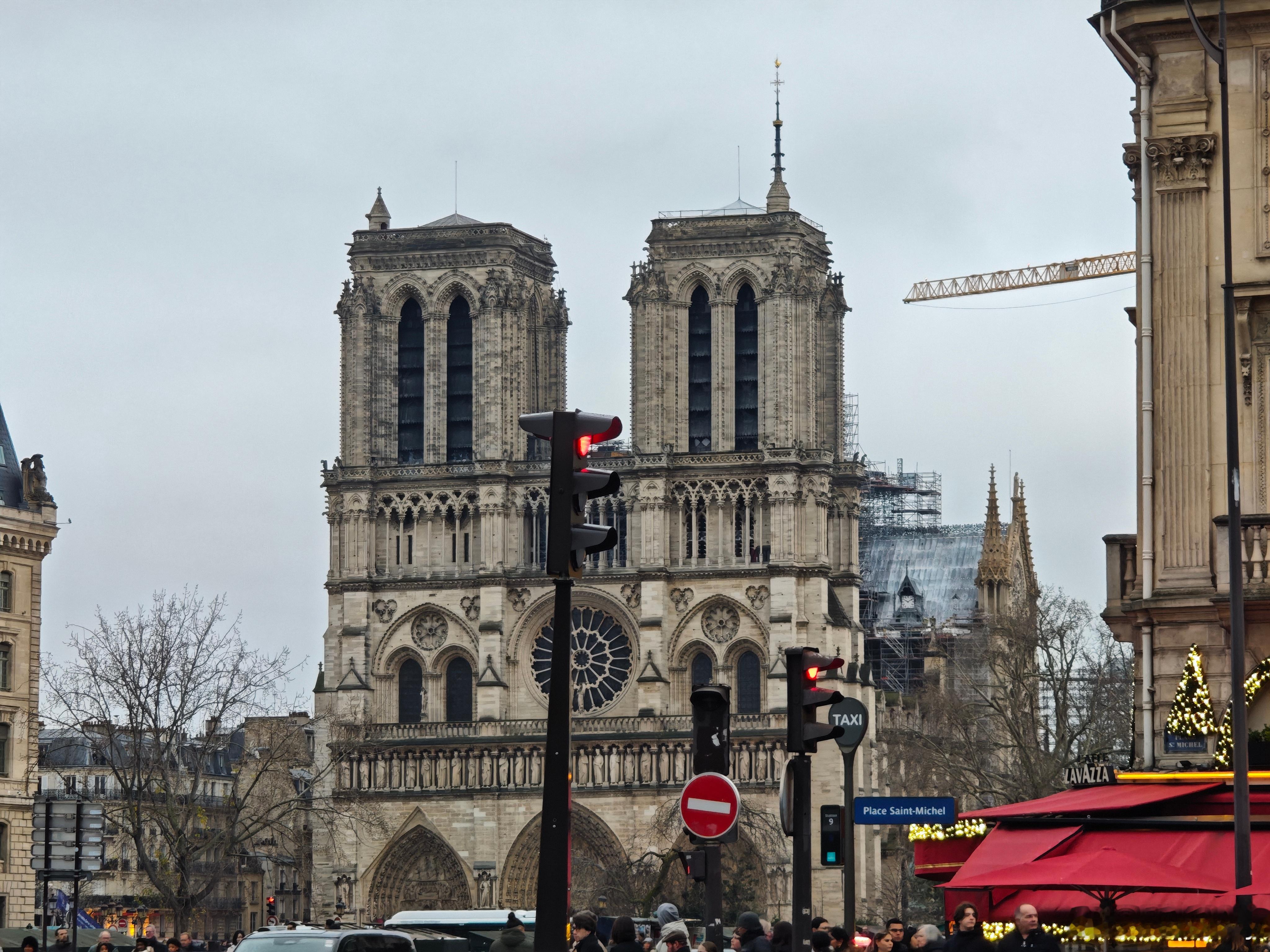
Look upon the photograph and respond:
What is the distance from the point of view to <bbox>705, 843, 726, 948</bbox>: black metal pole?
2253 centimetres

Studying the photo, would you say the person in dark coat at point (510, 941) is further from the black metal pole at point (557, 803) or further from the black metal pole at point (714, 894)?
the black metal pole at point (557, 803)

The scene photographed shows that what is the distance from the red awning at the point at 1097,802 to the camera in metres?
23.3

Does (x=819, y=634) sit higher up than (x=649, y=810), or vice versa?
(x=819, y=634)

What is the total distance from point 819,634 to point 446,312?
1762 cm

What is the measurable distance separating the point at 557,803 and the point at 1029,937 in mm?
4596

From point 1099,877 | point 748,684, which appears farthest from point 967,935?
point 748,684

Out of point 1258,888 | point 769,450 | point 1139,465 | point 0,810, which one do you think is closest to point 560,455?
point 1258,888

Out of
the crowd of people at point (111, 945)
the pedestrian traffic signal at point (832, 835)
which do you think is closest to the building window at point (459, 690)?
the crowd of people at point (111, 945)

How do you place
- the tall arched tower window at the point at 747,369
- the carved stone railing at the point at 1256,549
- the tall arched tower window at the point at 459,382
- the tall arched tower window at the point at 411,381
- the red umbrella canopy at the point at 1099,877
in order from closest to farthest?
the red umbrella canopy at the point at 1099,877
the carved stone railing at the point at 1256,549
the tall arched tower window at the point at 747,369
the tall arched tower window at the point at 459,382
the tall arched tower window at the point at 411,381

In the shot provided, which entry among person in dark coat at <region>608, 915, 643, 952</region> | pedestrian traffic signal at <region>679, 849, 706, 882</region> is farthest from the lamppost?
person in dark coat at <region>608, 915, 643, 952</region>

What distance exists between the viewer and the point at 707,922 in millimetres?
23422

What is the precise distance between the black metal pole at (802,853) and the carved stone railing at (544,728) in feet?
221

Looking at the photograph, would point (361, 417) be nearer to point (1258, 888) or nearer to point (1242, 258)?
point (1242, 258)

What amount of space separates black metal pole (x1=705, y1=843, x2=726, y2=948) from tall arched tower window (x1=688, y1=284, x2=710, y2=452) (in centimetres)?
6783
